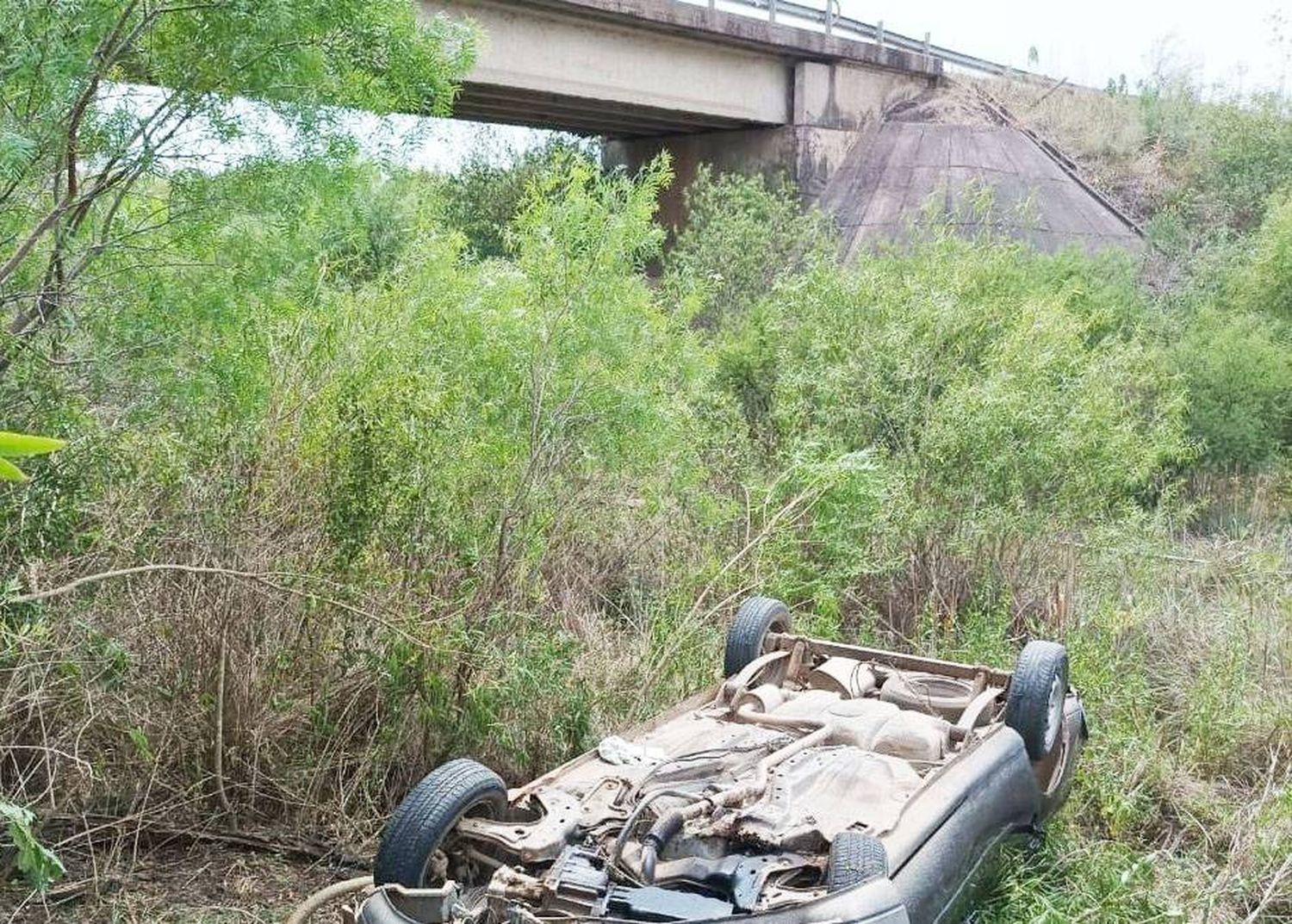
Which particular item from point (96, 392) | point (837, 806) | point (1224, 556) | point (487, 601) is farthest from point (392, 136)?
point (1224, 556)

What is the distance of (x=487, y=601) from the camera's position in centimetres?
704

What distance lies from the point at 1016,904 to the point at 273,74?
520 centimetres

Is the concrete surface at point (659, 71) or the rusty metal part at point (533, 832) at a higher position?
the concrete surface at point (659, 71)

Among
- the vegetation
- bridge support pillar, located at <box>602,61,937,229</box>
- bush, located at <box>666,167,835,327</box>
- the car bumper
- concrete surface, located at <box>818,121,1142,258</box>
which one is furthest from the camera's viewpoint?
bridge support pillar, located at <box>602,61,937,229</box>

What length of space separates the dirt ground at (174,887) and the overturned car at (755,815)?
1.23 m

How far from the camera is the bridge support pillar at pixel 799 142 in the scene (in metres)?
25.7

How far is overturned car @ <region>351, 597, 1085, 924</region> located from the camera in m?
4.79

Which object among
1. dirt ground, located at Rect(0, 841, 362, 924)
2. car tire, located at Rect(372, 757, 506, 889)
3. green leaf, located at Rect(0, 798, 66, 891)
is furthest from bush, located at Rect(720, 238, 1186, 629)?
green leaf, located at Rect(0, 798, 66, 891)

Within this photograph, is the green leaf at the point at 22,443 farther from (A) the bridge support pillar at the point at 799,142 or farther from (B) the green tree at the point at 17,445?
(A) the bridge support pillar at the point at 799,142

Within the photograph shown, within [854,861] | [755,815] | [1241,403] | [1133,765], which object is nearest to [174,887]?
[755,815]

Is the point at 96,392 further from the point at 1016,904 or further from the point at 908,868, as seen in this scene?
the point at 1016,904

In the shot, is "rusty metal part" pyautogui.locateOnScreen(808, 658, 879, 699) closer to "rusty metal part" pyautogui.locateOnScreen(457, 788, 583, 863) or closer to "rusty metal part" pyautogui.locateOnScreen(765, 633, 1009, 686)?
"rusty metal part" pyautogui.locateOnScreen(765, 633, 1009, 686)

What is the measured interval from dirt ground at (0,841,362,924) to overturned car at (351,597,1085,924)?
4.04 feet

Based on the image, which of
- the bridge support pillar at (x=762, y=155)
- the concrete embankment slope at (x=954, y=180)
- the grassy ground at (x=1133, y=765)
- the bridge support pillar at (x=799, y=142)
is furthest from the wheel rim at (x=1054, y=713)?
the bridge support pillar at (x=762, y=155)
